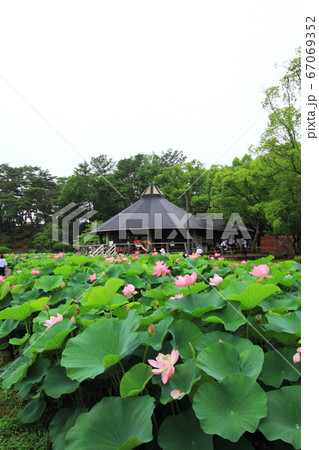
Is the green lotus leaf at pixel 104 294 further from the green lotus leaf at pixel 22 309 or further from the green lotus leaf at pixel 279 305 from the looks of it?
the green lotus leaf at pixel 279 305

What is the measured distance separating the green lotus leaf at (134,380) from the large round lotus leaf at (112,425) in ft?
0.07

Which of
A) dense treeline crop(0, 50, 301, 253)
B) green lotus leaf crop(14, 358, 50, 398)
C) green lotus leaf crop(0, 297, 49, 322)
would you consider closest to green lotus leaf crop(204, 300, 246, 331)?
green lotus leaf crop(14, 358, 50, 398)

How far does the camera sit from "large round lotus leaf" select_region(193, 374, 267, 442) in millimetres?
634

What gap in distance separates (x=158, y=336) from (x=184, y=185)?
25.1 metres

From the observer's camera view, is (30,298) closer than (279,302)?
No

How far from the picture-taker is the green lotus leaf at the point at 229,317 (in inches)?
41.1

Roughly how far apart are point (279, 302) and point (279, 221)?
493 inches

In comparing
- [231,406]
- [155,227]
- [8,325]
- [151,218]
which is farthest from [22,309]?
[151,218]

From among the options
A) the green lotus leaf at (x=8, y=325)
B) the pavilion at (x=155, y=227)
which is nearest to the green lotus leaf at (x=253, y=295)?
the green lotus leaf at (x=8, y=325)

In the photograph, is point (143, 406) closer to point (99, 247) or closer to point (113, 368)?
point (113, 368)

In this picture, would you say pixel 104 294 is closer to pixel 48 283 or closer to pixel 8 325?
pixel 8 325

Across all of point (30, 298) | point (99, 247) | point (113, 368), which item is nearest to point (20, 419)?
point (113, 368)

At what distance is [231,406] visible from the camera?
0.69 metres
